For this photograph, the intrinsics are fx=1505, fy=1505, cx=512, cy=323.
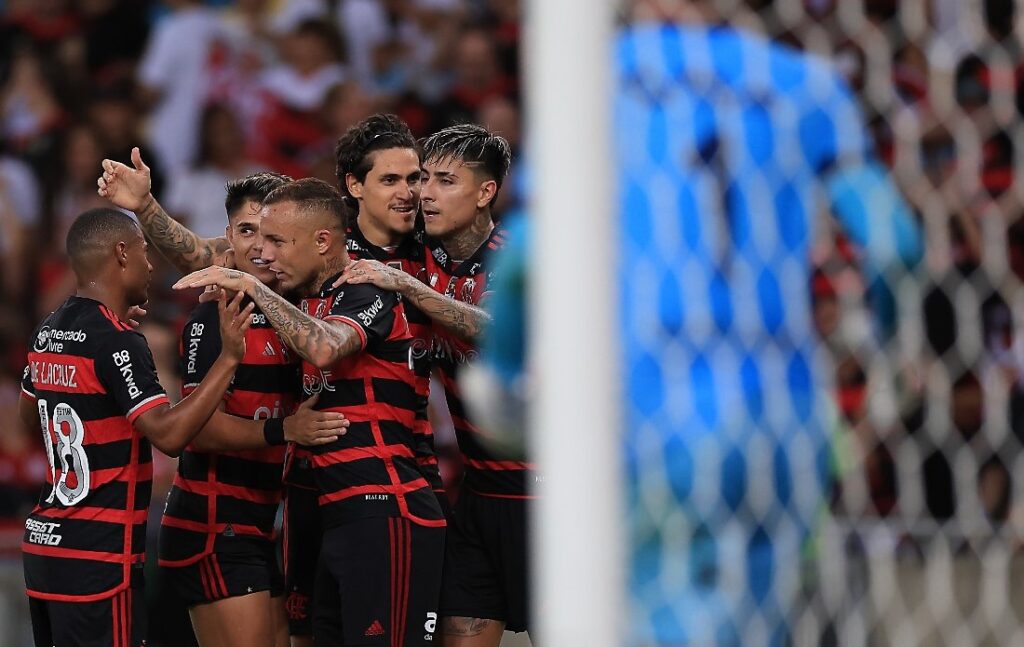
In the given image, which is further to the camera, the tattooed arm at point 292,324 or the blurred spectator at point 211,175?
the blurred spectator at point 211,175

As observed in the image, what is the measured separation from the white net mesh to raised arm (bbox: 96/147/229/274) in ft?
8.33

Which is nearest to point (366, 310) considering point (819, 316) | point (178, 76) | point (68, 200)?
point (819, 316)

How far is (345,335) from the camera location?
15.2 ft

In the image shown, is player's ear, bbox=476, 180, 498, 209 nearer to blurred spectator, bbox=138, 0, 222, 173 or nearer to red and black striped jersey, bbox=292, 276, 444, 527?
red and black striped jersey, bbox=292, 276, 444, 527

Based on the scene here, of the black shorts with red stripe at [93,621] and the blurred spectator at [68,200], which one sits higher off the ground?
the blurred spectator at [68,200]

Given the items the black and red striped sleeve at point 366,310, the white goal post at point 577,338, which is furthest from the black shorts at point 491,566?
the white goal post at point 577,338

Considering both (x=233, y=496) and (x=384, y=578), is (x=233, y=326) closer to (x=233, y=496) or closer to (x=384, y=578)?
(x=233, y=496)

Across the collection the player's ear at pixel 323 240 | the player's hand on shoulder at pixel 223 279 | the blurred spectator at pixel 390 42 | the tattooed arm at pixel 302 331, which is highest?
the blurred spectator at pixel 390 42

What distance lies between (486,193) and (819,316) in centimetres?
209

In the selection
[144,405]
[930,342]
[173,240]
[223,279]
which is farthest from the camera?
[173,240]

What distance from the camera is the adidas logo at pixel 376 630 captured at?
468 cm

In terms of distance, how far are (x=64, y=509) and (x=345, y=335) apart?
1.06 meters

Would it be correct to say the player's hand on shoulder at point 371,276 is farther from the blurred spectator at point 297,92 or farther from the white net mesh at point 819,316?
the blurred spectator at point 297,92

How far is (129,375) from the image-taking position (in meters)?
4.66
